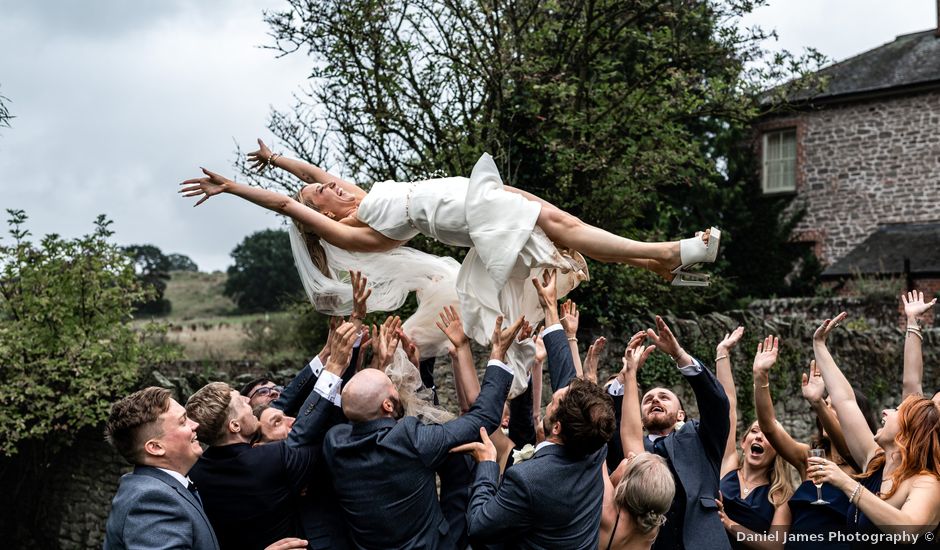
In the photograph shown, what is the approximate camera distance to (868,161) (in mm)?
22422

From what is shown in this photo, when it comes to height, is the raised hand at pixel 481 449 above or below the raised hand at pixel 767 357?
below

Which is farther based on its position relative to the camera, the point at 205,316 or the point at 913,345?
the point at 205,316

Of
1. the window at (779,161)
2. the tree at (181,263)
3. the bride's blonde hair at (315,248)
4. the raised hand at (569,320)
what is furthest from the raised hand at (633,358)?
the tree at (181,263)

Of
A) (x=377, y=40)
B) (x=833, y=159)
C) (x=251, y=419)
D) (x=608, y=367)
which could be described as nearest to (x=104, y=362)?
(x=377, y=40)

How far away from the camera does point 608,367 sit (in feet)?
35.0

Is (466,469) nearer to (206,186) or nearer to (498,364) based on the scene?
(498,364)

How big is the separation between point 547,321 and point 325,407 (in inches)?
45.6

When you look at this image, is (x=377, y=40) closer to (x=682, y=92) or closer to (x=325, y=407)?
(x=682, y=92)

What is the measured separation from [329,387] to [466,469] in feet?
2.41

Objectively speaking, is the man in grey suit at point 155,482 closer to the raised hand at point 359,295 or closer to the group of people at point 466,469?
the group of people at point 466,469

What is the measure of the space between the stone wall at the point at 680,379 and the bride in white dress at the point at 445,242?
199 inches

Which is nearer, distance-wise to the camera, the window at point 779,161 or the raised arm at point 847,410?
the raised arm at point 847,410

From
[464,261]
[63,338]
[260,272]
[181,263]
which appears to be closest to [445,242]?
[464,261]

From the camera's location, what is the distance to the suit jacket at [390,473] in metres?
3.87
